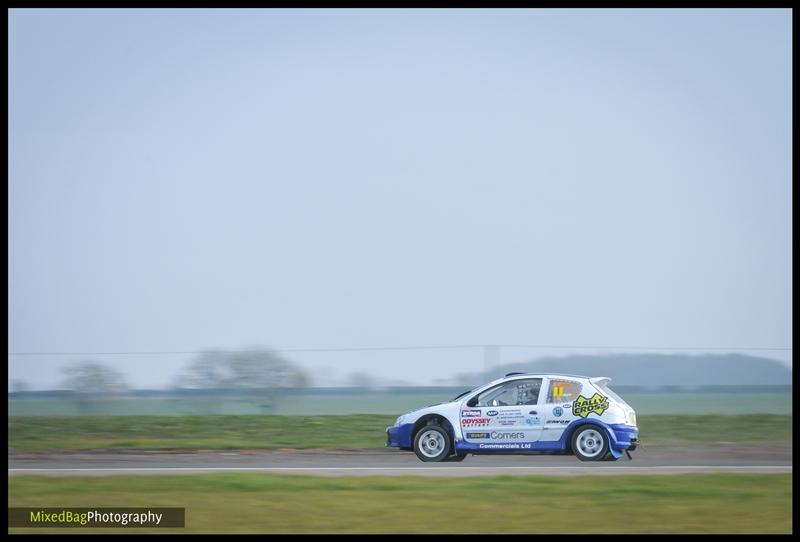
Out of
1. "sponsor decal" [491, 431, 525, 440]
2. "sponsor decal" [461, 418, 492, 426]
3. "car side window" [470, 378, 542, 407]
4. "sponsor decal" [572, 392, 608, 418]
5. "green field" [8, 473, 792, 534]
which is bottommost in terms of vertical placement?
"green field" [8, 473, 792, 534]

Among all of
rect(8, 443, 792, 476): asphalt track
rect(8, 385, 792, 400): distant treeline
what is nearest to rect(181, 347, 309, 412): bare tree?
rect(8, 385, 792, 400): distant treeline

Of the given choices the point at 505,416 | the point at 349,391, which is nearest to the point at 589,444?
the point at 505,416

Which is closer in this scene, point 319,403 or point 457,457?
point 457,457

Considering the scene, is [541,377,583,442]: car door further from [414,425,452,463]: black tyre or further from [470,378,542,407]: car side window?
[414,425,452,463]: black tyre

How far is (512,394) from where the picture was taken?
16.2 metres

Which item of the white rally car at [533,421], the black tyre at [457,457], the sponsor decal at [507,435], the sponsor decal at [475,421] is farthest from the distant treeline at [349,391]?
the sponsor decal at [507,435]

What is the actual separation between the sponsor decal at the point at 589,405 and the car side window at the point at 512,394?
65cm

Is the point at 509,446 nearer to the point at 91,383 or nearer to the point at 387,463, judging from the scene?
the point at 387,463

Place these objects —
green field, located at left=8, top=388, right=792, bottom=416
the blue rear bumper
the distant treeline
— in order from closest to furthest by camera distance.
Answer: the blue rear bumper → green field, located at left=8, top=388, right=792, bottom=416 → the distant treeline

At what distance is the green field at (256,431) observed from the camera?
20.6 metres

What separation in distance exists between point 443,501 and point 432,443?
3961 mm

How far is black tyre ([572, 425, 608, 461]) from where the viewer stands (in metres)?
15.9

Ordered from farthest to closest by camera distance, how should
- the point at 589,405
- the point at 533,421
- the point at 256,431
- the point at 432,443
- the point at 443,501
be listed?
the point at 256,431
the point at 432,443
the point at 533,421
the point at 589,405
the point at 443,501

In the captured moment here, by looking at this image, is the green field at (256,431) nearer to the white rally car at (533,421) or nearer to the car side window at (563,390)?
the white rally car at (533,421)
